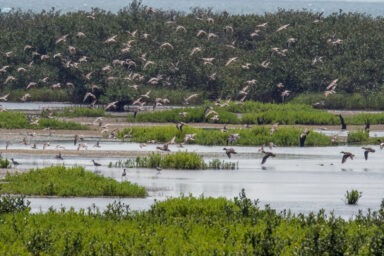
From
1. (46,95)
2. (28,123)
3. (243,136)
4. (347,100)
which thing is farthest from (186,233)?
(46,95)

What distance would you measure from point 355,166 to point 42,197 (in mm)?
14763

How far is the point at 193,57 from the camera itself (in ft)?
220

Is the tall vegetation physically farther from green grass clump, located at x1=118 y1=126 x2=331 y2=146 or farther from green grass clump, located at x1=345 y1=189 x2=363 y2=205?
green grass clump, located at x1=345 y1=189 x2=363 y2=205

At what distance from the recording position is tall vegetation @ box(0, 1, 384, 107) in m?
62.1

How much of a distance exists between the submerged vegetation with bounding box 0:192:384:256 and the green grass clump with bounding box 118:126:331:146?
21.0 m

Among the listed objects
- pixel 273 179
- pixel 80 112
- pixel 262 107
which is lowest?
pixel 273 179

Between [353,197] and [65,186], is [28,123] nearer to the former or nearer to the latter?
[65,186]

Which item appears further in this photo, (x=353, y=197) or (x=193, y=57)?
(x=193, y=57)

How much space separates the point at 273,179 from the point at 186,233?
14808 mm

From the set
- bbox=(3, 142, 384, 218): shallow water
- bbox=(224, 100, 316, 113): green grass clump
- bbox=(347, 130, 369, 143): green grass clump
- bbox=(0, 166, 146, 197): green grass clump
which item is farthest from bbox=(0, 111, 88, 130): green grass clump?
bbox=(0, 166, 146, 197): green grass clump

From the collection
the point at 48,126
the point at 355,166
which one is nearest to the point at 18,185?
the point at 355,166

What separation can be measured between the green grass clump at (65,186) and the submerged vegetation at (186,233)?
16.9ft

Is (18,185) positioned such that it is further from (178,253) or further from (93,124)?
(93,124)

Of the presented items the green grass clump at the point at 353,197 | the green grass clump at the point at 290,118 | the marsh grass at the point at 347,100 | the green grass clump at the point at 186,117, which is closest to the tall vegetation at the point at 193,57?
the marsh grass at the point at 347,100
